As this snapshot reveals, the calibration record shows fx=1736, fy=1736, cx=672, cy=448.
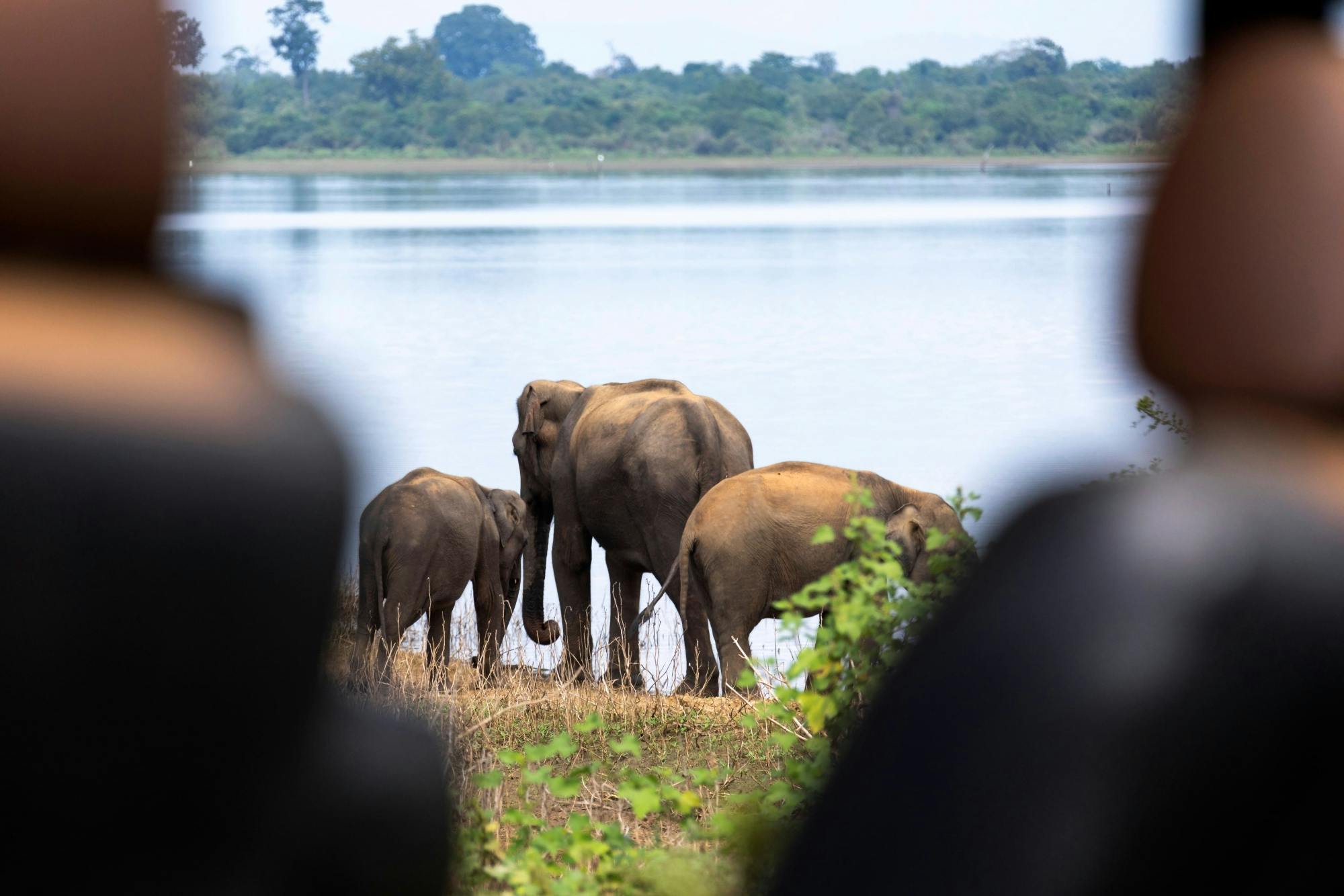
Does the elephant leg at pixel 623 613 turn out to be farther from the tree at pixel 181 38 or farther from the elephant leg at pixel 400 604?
the tree at pixel 181 38

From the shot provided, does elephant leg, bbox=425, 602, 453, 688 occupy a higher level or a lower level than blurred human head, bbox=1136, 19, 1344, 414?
lower

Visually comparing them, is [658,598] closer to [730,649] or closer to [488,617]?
[730,649]

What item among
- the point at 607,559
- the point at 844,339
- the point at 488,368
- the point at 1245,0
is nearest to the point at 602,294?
the point at 844,339

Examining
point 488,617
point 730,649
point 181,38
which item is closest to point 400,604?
point 488,617

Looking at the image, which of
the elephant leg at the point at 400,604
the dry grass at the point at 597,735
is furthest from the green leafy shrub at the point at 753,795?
the elephant leg at the point at 400,604

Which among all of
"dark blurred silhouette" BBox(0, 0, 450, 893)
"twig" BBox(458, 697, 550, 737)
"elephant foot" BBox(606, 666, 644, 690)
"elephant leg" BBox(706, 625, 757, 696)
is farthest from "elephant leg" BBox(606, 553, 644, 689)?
"dark blurred silhouette" BBox(0, 0, 450, 893)

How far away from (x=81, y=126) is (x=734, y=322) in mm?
39188

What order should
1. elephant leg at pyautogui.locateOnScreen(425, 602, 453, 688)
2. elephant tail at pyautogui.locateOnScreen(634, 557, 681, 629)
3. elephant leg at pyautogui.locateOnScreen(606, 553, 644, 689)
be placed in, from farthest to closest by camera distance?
1. elephant leg at pyautogui.locateOnScreen(606, 553, 644, 689)
2. elephant leg at pyautogui.locateOnScreen(425, 602, 453, 688)
3. elephant tail at pyautogui.locateOnScreen(634, 557, 681, 629)

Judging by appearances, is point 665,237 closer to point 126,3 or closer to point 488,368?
point 488,368

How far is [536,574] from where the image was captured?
11656 millimetres

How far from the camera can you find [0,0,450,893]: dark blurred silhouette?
805 millimetres

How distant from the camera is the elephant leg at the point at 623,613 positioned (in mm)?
9500

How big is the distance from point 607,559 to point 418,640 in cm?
134

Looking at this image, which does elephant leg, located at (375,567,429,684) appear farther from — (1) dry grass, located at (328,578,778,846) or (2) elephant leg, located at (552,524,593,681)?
(2) elephant leg, located at (552,524,593,681)
